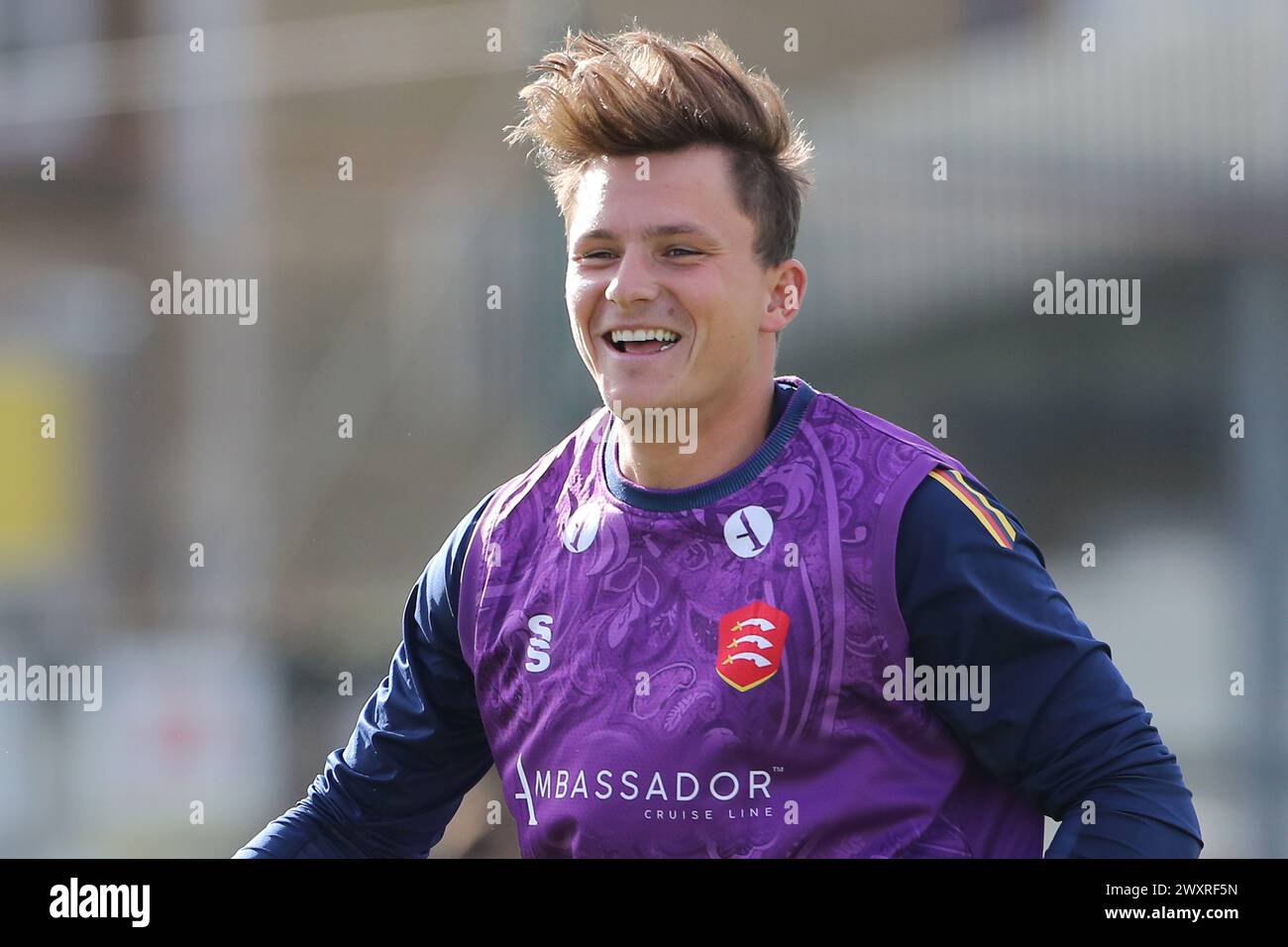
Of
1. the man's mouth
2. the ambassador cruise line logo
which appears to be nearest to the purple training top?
the ambassador cruise line logo

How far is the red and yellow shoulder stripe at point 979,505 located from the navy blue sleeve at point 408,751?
34.2 inches

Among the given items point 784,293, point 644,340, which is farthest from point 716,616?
point 784,293

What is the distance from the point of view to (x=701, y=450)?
2562 millimetres

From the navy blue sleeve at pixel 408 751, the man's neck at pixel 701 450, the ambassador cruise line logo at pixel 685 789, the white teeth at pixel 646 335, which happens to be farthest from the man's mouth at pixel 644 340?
the ambassador cruise line logo at pixel 685 789

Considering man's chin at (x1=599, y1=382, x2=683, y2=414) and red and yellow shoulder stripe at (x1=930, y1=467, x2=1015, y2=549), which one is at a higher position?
man's chin at (x1=599, y1=382, x2=683, y2=414)

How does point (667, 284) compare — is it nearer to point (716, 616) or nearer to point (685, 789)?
point (716, 616)

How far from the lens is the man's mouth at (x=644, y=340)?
2.54m

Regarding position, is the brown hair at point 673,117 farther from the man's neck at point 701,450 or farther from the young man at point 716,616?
the man's neck at point 701,450

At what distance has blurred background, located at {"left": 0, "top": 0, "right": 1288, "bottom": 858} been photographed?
6516 mm

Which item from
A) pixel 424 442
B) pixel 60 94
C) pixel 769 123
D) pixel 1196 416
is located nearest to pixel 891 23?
pixel 1196 416

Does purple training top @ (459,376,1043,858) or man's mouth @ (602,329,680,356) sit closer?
purple training top @ (459,376,1043,858)

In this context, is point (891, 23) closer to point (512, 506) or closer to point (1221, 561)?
point (1221, 561)

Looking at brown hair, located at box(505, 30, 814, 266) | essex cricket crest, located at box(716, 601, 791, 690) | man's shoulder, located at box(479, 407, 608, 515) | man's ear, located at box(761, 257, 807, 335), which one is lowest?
essex cricket crest, located at box(716, 601, 791, 690)

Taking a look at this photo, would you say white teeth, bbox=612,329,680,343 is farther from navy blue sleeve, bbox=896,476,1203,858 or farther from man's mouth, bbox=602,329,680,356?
navy blue sleeve, bbox=896,476,1203,858
